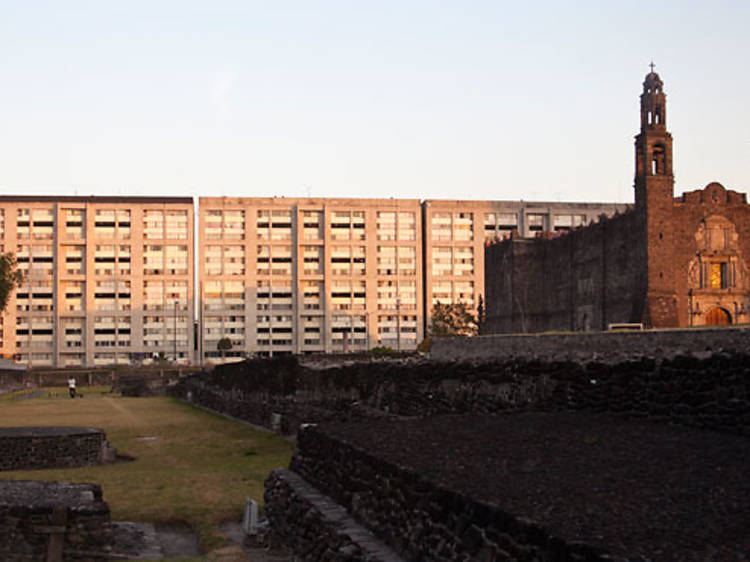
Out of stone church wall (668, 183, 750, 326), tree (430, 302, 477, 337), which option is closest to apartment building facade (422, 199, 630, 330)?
tree (430, 302, 477, 337)

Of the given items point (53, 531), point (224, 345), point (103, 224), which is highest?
point (103, 224)

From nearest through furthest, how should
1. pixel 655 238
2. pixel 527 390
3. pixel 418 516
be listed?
pixel 418 516 → pixel 527 390 → pixel 655 238

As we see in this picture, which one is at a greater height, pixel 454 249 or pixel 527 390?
pixel 454 249

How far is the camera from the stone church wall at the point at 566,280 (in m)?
52.2

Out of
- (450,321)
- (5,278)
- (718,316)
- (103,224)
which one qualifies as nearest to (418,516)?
(718,316)

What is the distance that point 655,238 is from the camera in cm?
4894

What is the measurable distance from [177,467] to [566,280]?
43.9m

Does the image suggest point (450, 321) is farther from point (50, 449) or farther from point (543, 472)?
point (543, 472)

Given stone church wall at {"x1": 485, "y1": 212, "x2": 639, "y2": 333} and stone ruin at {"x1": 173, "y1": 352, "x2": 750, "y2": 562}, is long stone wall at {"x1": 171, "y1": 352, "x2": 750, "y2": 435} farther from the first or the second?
stone church wall at {"x1": 485, "y1": 212, "x2": 639, "y2": 333}

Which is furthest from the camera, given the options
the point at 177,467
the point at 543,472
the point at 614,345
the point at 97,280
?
the point at 97,280

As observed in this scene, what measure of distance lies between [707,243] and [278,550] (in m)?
43.1

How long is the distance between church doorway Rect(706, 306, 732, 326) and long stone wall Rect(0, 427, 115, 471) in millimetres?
38229

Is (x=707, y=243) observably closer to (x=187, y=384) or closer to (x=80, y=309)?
(x=187, y=384)

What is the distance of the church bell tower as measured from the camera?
159 feet
